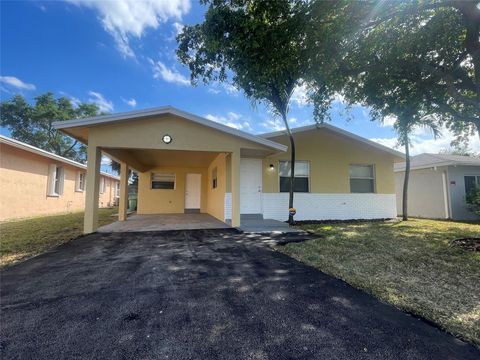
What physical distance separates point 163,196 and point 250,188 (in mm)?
6736

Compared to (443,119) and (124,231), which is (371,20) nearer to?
(443,119)

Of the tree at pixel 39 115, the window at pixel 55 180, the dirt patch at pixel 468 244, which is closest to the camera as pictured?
the dirt patch at pixel 468 244

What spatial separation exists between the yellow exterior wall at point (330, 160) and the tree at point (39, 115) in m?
25.5

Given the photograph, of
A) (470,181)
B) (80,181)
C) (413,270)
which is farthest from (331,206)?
(80,181)

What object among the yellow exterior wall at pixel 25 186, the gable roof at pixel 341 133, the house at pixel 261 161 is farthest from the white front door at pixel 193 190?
the yellow exterior wall at pixel 25 186

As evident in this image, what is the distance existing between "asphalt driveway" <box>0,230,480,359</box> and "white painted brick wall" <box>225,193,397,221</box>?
594 centimetres

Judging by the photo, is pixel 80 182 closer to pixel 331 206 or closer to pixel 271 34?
pixel 331 206

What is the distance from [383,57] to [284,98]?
3.35 m

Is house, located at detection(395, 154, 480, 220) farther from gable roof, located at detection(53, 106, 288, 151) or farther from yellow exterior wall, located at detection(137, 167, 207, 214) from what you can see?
yellow exterior wall, located at detection(137, 167, 207, 214)

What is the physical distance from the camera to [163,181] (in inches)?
587

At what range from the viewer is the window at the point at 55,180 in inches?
529

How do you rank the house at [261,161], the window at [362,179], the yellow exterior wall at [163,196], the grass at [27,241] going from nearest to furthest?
1. the grass at [27,241]
2. the house at [261,161]
3. the window at [362,179]
4. the yellow exterior wall at [163,196]

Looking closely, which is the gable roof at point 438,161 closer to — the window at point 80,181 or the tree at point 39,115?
the window at point 80,181

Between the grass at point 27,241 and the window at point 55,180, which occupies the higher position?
the window at point 55,180
